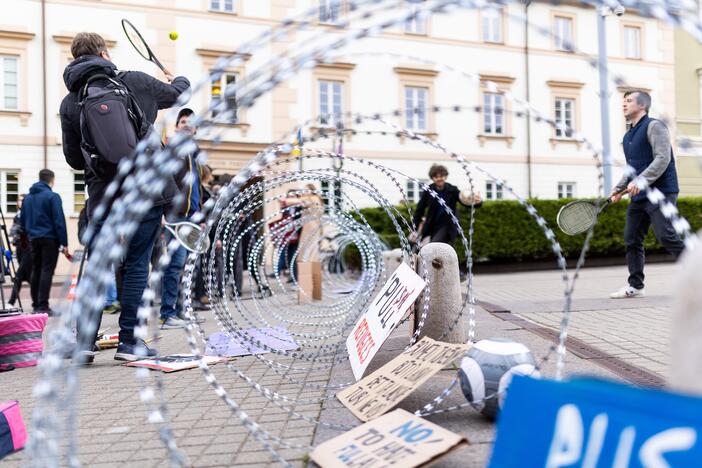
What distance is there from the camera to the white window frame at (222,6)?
81.7 ft

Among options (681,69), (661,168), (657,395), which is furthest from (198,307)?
(681,69)

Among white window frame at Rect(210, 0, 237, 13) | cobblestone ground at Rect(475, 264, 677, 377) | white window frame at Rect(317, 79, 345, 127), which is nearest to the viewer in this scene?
cobblestone ground at Rect(475, 264, 677, 377)

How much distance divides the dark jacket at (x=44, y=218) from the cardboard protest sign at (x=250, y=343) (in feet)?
13.0

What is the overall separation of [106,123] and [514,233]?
48.8ft

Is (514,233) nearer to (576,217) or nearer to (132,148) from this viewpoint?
(576,217)

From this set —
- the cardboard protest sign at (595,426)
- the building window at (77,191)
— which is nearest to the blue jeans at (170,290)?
the cardboard protest sign at (595,426)

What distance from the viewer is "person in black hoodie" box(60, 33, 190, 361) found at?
4.82 meters

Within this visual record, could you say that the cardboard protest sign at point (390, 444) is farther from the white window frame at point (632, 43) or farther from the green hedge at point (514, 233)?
the white window frame at point (632, 43)

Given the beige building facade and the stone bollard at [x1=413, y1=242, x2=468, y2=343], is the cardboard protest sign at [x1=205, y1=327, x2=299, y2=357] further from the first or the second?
the beige building facade

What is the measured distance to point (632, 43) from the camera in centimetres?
3133

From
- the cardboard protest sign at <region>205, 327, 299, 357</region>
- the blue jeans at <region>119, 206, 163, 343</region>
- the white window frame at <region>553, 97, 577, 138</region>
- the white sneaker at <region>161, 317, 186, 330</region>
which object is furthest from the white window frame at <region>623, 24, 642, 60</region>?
the blue jeans at <region>119, 206, 163, 343</region>

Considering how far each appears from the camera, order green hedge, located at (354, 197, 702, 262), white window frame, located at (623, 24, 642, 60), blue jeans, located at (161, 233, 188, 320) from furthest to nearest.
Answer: white window frame, located at (623, 24, 642, 60)
green hedge, located at (354, 197, 702, 262)
blue jeans, located at (161, 233, 188, 320)

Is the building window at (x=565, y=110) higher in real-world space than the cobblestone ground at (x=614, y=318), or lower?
higher

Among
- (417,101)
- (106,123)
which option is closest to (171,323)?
(106,123)
